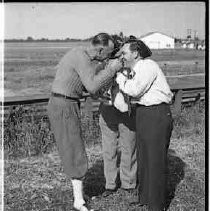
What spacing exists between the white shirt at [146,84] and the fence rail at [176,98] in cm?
160

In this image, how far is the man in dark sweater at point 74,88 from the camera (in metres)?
3.27

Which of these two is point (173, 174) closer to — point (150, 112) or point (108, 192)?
point (108, 192)

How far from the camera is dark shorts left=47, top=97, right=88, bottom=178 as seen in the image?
338 cm

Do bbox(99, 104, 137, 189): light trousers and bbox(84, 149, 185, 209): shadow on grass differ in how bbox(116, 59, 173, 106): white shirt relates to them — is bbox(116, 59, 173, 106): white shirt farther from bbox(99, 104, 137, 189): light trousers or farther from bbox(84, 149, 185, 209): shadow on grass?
bbox(84, 149, 185, 209): shadow on grass

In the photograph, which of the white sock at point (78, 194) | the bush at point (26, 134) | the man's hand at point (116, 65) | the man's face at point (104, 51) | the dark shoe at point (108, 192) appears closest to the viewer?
the man's hand at point (116, 65)

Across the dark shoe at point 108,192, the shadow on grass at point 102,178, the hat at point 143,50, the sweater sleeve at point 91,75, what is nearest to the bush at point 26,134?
the shadow on grass at point 102,178

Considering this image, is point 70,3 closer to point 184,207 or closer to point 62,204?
point 62,204

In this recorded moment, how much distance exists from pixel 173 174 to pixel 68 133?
1554 millimetres

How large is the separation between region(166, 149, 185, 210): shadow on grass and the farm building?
1315 millimetres

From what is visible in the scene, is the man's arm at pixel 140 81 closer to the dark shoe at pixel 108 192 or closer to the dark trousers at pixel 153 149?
the dark trousers at pixel 153 149

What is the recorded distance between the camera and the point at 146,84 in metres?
3.30

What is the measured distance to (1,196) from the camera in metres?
3.82

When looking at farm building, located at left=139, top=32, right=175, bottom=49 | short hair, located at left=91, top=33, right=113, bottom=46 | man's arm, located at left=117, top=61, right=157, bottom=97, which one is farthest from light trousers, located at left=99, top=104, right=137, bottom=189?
short hair, located at left=91, top=33, right=113, bottom=46

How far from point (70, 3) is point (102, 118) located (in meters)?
1.13
